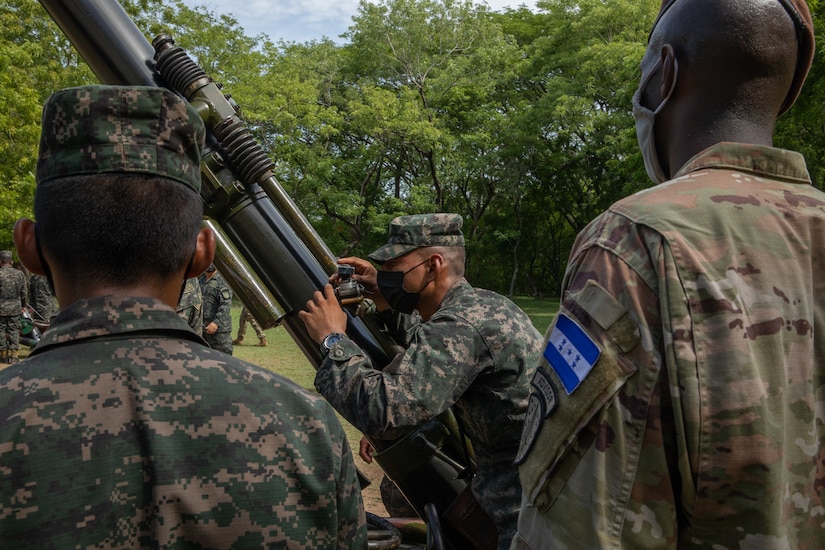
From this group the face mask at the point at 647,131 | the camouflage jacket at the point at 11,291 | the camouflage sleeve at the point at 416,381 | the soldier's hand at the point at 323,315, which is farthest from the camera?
the camouflage jacket at the point at 11,291

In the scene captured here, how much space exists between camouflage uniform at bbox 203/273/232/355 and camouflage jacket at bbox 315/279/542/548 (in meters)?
7.73

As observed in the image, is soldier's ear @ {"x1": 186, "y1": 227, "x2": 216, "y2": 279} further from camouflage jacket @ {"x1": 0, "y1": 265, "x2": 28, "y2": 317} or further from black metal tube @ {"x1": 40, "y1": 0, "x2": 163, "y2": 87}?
camouflage jacket @ {"x1": 0, "y1": 265, "x2": 28, "y2": 317}

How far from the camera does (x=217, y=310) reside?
34.1ft

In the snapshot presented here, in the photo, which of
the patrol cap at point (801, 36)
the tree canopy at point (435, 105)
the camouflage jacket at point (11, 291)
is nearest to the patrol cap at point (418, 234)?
the patrol cap at point (801, 36)

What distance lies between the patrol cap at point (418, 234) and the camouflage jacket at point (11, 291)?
1168 cm

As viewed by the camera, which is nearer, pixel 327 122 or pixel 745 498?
pixel 745 498

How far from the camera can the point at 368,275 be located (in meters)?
3.90

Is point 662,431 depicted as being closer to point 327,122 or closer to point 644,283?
point 644,283

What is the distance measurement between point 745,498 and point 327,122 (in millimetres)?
27001

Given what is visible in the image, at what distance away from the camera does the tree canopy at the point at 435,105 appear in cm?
2498

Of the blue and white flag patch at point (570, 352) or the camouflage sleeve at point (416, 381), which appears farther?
the camouflage sleeve at point (416, 381)

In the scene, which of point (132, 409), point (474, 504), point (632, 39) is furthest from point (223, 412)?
point (632, 39)

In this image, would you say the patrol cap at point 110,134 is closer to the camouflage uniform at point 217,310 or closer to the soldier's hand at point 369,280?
the soldier's hand at point 369,280

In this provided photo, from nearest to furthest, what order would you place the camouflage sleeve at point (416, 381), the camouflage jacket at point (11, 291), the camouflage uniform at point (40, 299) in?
the camouflage sleeve at point (416, 381), the camouflage jacket at point (11, 291), the camouflage uniform at point (40, 299)
